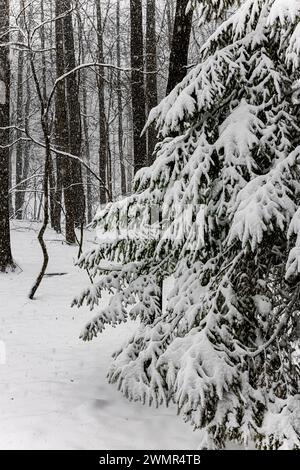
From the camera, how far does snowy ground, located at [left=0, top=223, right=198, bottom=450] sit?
189 inches

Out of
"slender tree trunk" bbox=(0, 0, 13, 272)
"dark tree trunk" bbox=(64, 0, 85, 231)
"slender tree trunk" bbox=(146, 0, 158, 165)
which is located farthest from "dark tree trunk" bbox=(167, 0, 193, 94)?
"dark tree trunk" bbox=(64, 0, 85, 231)

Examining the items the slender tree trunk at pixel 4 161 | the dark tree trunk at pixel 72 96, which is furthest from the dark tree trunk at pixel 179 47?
the dark tree trunk at pixel 72 96

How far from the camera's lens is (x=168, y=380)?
4.58 m

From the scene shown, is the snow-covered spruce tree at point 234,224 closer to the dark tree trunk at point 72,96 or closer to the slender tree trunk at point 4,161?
the slender tree trunk at point 4,161

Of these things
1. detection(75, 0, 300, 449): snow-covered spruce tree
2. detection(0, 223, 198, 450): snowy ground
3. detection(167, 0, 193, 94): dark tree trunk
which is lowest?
detection(0, 223, 198, 450): snowy ground

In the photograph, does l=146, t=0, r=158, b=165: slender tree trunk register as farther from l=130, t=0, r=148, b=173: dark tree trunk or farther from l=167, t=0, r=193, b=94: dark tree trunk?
l=167, t=0, r=193, b=94: dark tree trunk

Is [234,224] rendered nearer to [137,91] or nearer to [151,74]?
[137,91]

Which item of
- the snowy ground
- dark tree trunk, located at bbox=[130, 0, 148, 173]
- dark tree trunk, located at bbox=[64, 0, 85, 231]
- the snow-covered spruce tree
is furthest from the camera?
dark tree trunk, located at bbox=[64, 0, 85, 231]

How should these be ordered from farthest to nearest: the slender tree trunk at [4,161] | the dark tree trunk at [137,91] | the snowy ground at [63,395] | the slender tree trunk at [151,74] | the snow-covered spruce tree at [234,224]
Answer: the slender tree trunk at [151,74] < the slender tree trunk at [4,161] < the dark tree trunk at [137,91] < the snowy ground at [63,395] < the snow-covered spruce tree at [234,224]

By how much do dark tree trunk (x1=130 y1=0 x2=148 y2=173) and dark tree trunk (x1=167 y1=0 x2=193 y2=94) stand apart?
173 cm

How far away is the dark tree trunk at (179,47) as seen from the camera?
23.0 feet

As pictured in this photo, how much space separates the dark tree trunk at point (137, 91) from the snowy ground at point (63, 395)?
10.6 feet
